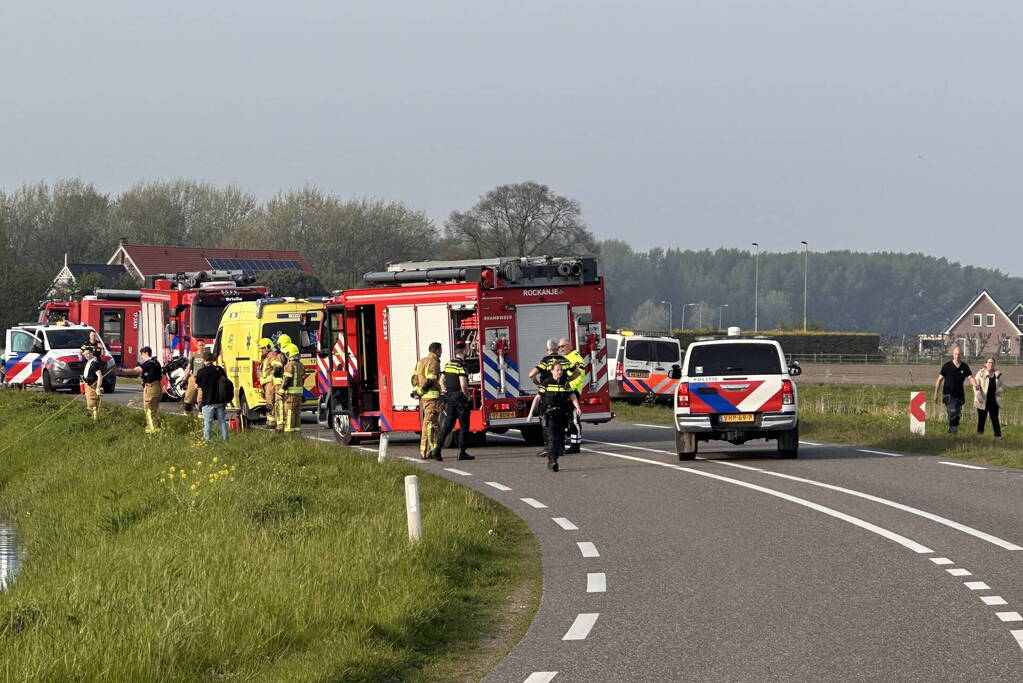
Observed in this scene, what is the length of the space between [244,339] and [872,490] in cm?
1748

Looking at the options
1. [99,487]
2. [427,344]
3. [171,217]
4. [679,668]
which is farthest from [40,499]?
[171,217]

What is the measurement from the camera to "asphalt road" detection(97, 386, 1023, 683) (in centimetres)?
832

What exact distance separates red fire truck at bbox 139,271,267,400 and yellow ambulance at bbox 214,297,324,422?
18.1ft

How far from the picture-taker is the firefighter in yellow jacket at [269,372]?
27641mm

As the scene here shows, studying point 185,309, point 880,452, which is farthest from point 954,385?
point 185,309

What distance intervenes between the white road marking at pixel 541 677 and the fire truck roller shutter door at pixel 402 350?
56.2 ft

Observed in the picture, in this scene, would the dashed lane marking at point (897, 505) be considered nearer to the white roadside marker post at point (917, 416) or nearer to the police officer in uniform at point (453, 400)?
the police officer in uniform at point (453, 400)

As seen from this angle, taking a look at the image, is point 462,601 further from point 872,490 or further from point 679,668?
point 872,490

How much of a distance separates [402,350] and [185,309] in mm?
16251

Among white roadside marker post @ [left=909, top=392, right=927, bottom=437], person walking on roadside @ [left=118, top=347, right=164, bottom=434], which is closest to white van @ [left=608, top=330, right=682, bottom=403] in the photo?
white roadside marker post @ [left=909, top=392, right=927, bottom=437]

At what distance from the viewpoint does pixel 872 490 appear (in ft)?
58.2

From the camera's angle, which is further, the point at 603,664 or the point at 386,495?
the point at 386,495

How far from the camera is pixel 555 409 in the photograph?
21.5m

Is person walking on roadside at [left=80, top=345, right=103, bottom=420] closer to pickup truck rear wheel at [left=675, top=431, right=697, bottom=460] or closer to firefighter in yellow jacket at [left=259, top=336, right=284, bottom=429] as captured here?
firefighter in yellow jacket at [left=259, top=336, right=284, bottom=429]
